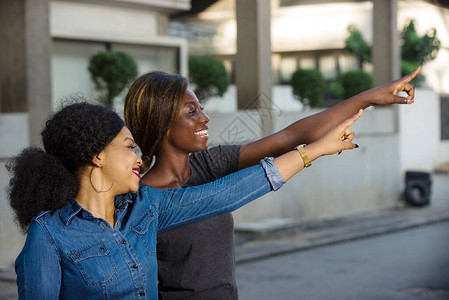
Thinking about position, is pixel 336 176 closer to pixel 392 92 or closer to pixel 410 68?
pixel 410 68

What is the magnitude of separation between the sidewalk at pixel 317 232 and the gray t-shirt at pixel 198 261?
18.3 ft

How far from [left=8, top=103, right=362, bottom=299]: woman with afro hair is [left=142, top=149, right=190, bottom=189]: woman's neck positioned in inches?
22.0

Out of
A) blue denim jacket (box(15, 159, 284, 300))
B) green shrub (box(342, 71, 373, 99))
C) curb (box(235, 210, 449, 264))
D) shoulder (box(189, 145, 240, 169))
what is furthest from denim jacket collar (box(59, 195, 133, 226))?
green shrub (box(342, 71, 373, 99))

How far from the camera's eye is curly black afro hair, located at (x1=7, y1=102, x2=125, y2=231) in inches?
90.7

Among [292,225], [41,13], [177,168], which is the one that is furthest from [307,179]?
[177,168]

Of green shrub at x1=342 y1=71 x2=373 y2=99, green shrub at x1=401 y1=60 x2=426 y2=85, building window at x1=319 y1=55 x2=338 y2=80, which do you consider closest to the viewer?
green shrub at x1=342 y1=71 x2=373 y2=99

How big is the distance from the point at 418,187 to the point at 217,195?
1453cm

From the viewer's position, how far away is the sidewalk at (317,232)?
10600 millimetres

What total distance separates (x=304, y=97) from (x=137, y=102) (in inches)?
499

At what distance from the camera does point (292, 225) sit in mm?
12508

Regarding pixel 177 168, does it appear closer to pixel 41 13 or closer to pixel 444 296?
pixel 444 296

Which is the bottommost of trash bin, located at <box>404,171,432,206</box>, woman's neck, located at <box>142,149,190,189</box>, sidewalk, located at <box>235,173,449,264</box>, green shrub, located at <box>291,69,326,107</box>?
sidewalk, located at <box>235,173,449,264</box>

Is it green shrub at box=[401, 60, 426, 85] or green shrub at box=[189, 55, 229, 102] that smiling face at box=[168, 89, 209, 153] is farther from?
green shrub at box=[401, 60, 426, 85]

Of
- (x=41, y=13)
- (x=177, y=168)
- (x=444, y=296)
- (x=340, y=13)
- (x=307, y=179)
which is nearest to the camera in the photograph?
(x=177, y=168)
